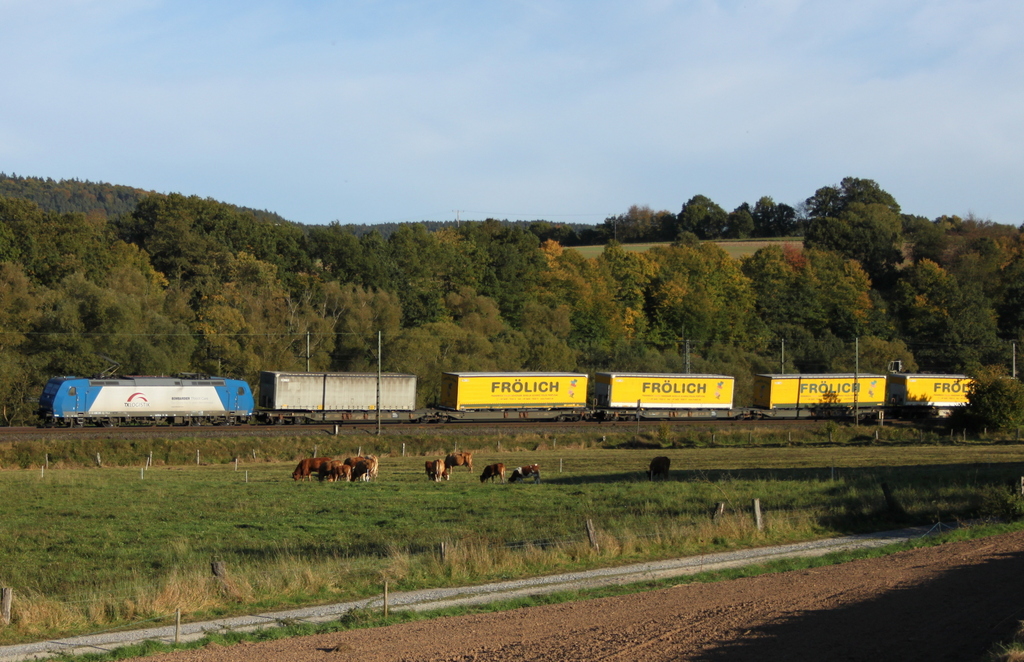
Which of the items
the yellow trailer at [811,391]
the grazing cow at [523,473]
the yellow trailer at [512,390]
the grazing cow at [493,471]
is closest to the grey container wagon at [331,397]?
the yellow trailer at [512,390]

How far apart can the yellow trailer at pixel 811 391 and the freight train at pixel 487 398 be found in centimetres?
7

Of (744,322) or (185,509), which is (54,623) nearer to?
(185,509)

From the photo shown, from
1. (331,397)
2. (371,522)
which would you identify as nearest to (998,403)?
(331,397)

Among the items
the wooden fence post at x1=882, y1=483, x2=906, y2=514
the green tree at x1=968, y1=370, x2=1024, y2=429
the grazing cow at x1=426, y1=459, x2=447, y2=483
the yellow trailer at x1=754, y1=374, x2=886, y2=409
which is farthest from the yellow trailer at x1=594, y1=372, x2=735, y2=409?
the wooden fence post at x1=882, y1=483, x2=906, y2=514

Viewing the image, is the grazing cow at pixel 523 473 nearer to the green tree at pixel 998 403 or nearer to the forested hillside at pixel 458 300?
the green tree at pixel 998 403

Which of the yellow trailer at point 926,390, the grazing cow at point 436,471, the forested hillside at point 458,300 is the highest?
the forested hillside at point 458,300

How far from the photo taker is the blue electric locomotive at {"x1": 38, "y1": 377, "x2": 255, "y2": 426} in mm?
46812

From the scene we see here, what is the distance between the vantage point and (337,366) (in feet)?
247

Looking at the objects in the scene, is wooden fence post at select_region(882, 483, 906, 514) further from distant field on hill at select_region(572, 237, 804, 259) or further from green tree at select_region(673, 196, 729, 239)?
green tree at select_region(673, 196, 729, 239)

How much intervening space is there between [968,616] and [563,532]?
9576 millimetres

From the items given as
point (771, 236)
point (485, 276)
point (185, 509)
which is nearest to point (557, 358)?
point (485, 276)

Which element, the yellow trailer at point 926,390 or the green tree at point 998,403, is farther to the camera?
the yellow trailer at point 926,390

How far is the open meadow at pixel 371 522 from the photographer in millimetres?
14727

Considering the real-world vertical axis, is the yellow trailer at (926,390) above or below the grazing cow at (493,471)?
above
